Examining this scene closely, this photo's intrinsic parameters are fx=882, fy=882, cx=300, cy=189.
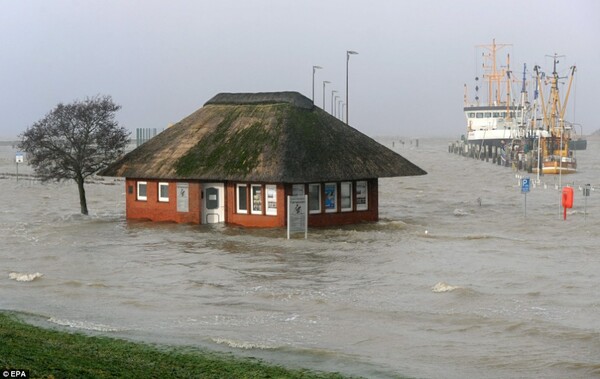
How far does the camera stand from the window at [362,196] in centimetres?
3800

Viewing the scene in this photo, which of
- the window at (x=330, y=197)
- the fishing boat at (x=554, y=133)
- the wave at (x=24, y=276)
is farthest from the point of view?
the fishing boat at (x=554, y=133)

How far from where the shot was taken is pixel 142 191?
40156 millimetres

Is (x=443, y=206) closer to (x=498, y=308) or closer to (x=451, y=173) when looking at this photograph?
(x=498, y=308)

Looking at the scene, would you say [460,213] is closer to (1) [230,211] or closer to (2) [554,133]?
(1) [230,211]

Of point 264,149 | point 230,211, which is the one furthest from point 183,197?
point 264,149

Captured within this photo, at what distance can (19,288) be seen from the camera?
24.4 m

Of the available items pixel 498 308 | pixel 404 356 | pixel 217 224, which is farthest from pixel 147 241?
pixel 404 356

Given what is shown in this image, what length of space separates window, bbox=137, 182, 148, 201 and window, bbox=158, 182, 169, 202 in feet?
2.69

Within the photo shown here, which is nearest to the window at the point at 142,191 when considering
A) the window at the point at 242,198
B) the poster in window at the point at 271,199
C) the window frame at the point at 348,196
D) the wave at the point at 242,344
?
the window at the point at 242,198

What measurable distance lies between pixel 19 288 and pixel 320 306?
8717 mm

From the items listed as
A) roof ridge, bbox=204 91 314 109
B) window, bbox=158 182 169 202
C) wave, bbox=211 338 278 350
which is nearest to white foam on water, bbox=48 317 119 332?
wave, bbox=211 338 278 350

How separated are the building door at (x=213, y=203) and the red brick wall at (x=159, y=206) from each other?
324 mm

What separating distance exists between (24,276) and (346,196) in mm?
15434

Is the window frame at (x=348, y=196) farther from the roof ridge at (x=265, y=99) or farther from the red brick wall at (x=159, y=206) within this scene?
the red brick wall at (x=159, y=206)
